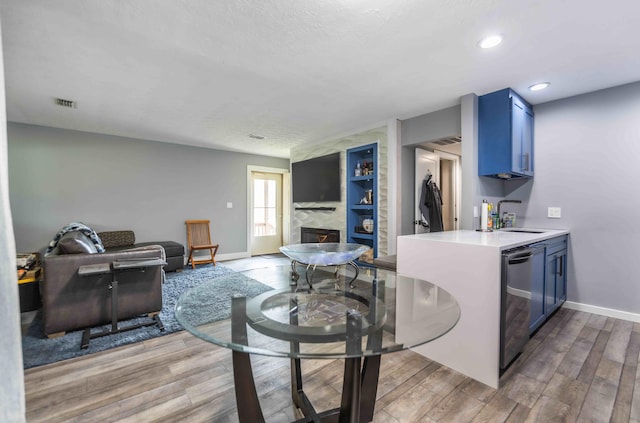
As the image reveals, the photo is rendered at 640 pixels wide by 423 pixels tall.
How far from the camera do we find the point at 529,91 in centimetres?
289

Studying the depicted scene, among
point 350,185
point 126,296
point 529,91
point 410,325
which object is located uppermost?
point 529,91

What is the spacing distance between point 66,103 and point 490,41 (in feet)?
14.4

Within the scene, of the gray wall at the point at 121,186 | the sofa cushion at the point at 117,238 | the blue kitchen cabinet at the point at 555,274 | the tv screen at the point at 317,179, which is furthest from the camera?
the tv screen at the point at 317,179

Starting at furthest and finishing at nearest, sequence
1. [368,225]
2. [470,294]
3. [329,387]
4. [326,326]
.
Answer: [368,225] < [470,294] < [329,387] < [326,326]

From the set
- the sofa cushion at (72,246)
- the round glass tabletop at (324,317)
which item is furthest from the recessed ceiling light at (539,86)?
the sofa cushion at (72,246)

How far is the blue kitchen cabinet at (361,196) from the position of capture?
420 centimetres

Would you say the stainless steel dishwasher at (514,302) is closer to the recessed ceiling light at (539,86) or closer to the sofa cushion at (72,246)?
the recessed ceiling light at (539,86)

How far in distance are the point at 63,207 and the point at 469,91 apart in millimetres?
5831

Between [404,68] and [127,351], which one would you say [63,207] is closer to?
[127,351]

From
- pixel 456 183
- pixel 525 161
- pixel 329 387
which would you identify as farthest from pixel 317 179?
pixel 329 387

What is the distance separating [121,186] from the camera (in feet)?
15.5

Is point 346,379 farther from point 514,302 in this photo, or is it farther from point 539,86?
point 539,86

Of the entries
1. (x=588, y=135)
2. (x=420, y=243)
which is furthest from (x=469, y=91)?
(x=420, y=243)

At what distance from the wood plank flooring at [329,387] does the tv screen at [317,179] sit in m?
3.01
